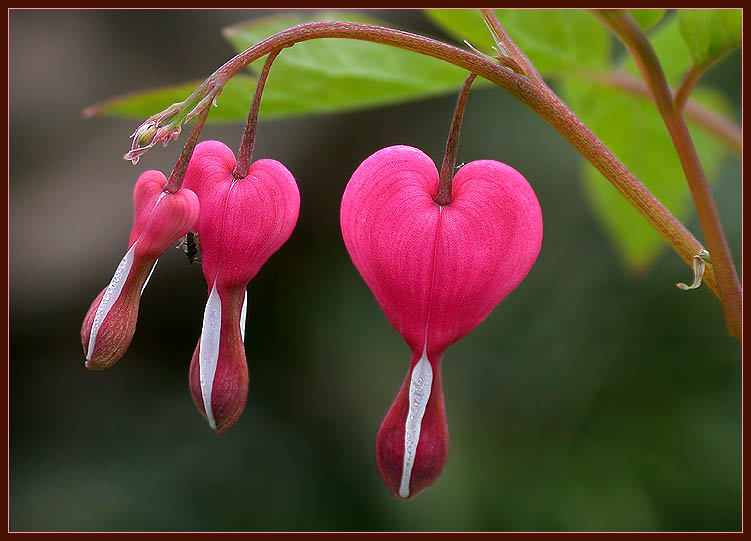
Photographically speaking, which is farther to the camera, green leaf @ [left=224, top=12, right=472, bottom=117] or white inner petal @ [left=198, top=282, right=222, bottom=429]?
green leaf @ [left=224, top=12, right=472, bottom=117]

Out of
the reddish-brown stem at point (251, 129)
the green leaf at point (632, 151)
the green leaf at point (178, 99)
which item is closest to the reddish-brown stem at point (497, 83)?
the reddish-brown stem at point (251, 129)

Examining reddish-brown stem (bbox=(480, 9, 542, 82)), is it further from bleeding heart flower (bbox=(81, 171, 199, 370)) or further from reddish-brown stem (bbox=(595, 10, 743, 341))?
bleeding heart flower (bbox=(81, 171, 199, 370))

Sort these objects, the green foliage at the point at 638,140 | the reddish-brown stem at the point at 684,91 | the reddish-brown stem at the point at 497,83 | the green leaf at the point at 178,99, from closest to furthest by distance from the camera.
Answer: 1. the reddish-brown stem at the point at 497,83
2. the reddish-brown stem at the point at 684,91
3. the green leaf at the point at 178,99
4. the green foliage at the point at 638,140

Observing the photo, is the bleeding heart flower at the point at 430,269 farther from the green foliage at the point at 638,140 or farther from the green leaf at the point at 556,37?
the green foliage at the point at 638,140

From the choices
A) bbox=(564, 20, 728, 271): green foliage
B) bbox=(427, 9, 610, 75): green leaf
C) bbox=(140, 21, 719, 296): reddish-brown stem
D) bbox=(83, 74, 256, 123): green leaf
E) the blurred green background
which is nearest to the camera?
bbox=(140, 21, 719, 296): reddish-brown stem

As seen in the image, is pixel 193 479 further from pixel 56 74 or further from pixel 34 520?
pixel 56 74

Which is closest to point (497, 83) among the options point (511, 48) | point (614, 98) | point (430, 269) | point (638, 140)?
point (511, 48)

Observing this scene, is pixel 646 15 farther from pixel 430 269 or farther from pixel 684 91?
pixel 430 269

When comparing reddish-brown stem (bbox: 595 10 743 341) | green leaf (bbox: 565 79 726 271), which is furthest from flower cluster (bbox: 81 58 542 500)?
green leaf (bbox: 565 79 726 271)
